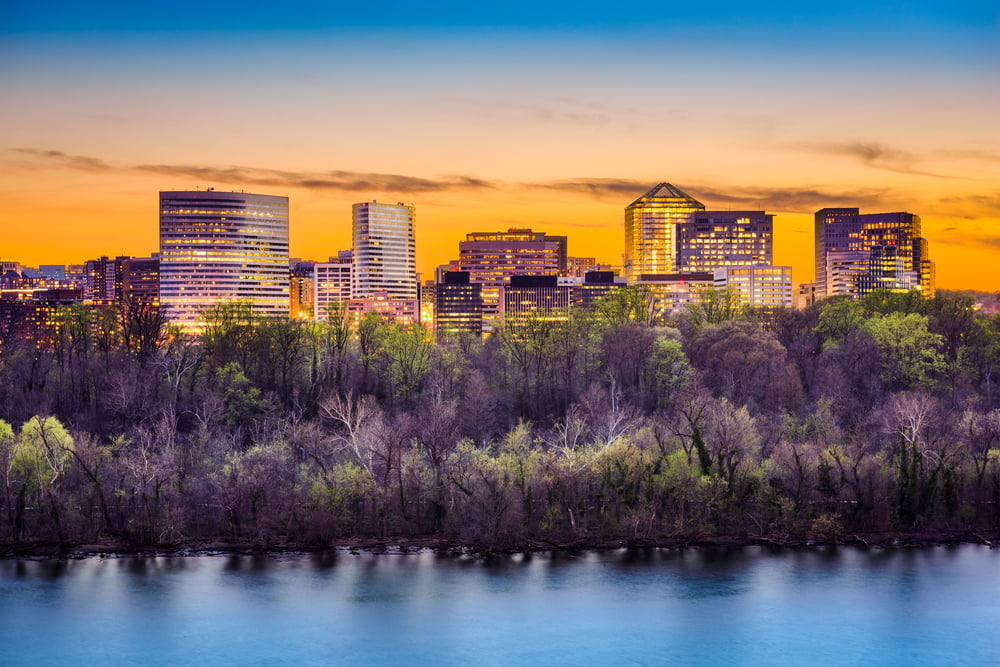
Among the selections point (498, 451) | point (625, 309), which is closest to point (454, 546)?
point (498, 451)

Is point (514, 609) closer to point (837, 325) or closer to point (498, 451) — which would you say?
point (498, 451)

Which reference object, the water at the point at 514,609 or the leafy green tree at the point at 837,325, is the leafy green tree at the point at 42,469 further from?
the leafy green tree at the point at 837,325

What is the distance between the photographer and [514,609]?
39.4 meters

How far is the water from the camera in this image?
117 ft

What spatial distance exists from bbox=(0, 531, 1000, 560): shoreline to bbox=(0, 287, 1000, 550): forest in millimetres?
217

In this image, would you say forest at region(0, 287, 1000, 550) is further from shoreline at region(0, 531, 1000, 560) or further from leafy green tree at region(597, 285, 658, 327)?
leafy green tree at region(597, 285, 658, 327)

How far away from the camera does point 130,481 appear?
47312 millimetres

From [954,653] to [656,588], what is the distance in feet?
35.7

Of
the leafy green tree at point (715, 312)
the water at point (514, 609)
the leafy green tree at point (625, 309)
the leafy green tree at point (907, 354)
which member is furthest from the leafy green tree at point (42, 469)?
the leafy green tree at point (715, 312)

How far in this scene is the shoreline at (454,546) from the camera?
150 feet

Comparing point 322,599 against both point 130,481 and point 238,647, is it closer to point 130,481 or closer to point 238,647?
point 238,647

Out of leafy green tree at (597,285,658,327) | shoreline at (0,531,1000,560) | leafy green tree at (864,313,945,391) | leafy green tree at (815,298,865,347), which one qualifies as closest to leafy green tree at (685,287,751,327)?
leafy green tree at (597,285,658,327)

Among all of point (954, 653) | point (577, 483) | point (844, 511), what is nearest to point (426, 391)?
point (577, 483)

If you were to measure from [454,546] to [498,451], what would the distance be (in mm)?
11236
